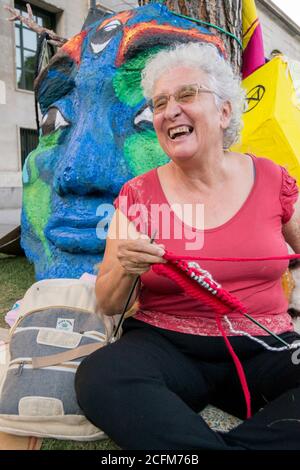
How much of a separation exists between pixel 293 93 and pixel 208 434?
2.13 metres

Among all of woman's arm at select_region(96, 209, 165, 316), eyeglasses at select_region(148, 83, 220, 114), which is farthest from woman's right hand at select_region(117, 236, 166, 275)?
eyeglasses at select_region(148, 83, 220, 114)

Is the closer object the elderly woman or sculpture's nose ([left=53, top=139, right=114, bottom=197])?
the elderly woman

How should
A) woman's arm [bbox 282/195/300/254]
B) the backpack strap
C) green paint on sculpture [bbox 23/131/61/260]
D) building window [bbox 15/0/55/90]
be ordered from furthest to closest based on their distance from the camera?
building window [bbox 15/0/55/90] → green paint on sculpture [bbox 23/131/61/260] → woman's arm [bbox 282/195/300/254] → the backpack strap

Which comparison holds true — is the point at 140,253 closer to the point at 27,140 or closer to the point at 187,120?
the point at 187,120

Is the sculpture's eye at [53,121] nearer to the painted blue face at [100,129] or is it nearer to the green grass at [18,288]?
the painted blue face at [100,129]

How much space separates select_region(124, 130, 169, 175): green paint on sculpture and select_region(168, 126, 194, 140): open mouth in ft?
2.82

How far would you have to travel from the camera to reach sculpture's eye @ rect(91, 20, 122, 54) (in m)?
2.54

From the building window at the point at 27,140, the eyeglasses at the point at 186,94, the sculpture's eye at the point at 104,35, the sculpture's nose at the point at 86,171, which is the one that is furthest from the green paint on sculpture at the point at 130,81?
the building window at the point at 27,140

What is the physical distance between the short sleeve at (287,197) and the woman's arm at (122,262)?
0.55m

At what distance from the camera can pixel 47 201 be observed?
107 inches

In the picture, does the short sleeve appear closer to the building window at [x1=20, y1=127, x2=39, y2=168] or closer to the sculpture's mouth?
the sculpture's mouth

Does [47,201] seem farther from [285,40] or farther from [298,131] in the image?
[285,40]

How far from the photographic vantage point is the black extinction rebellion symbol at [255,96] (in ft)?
8.63
